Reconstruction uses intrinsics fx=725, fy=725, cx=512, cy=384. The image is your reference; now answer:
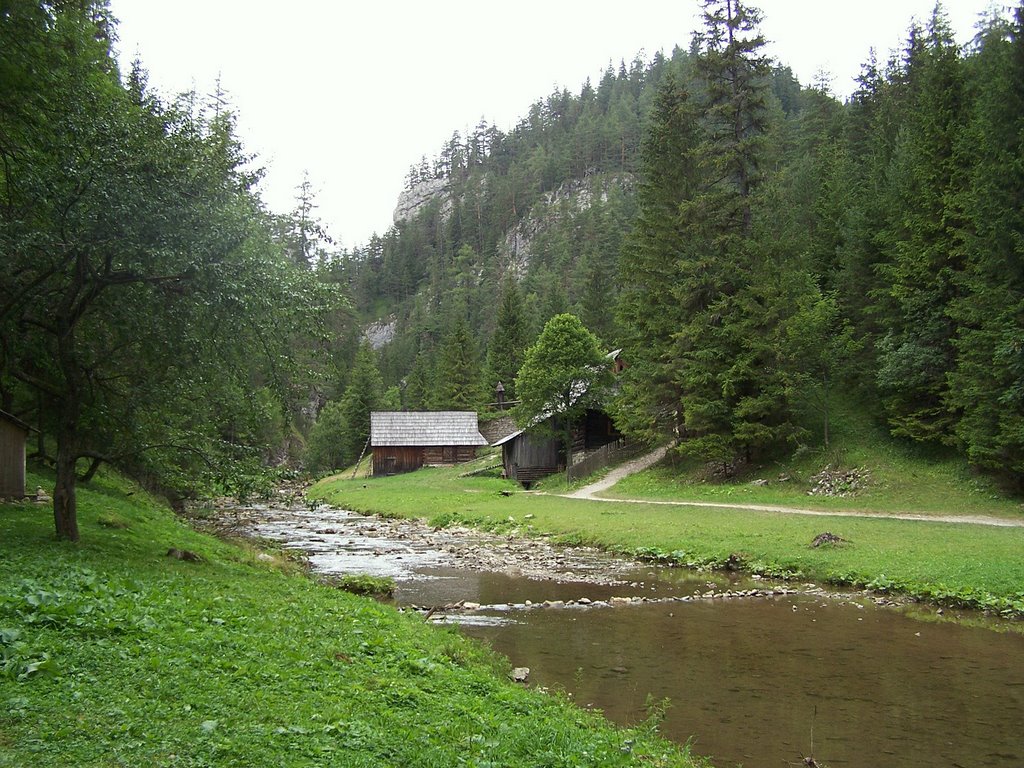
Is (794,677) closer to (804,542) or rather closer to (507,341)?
(804,542)

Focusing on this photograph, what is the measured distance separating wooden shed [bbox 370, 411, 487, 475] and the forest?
29.9 feet

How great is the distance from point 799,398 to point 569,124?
13631cm

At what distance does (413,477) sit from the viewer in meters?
57.7

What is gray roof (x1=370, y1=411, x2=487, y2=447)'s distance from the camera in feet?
212

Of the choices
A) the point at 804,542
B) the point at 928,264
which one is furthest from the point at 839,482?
the point at 804,542

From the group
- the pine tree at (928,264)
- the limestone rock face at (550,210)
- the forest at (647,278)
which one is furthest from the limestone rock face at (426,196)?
the pine tree at (928,264)

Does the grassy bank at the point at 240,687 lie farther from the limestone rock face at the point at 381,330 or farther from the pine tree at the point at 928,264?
the limestone rock face at the point at 381,330

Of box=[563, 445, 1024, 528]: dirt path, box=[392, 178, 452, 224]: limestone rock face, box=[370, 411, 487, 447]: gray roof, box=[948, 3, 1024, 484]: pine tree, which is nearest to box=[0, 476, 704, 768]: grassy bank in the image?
box=[563, 445, 1024, 528]: dirt path

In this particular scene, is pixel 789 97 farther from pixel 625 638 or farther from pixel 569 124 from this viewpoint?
pixel 625 638

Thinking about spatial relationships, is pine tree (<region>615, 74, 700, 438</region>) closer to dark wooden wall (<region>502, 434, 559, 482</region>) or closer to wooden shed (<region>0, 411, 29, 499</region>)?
dark wooden wall (<region>502, 434, 559, 482</region>)

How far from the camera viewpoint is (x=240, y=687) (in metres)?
7.04

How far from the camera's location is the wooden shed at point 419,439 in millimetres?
64562

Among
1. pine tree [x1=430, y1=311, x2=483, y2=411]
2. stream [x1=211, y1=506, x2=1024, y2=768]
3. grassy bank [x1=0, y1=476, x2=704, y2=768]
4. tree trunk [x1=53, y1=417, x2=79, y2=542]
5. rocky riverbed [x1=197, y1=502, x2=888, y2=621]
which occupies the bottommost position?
rocky riverbed [x1=197, y1=502, x2=888, y2=621]

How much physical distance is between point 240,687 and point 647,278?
1549 inches
